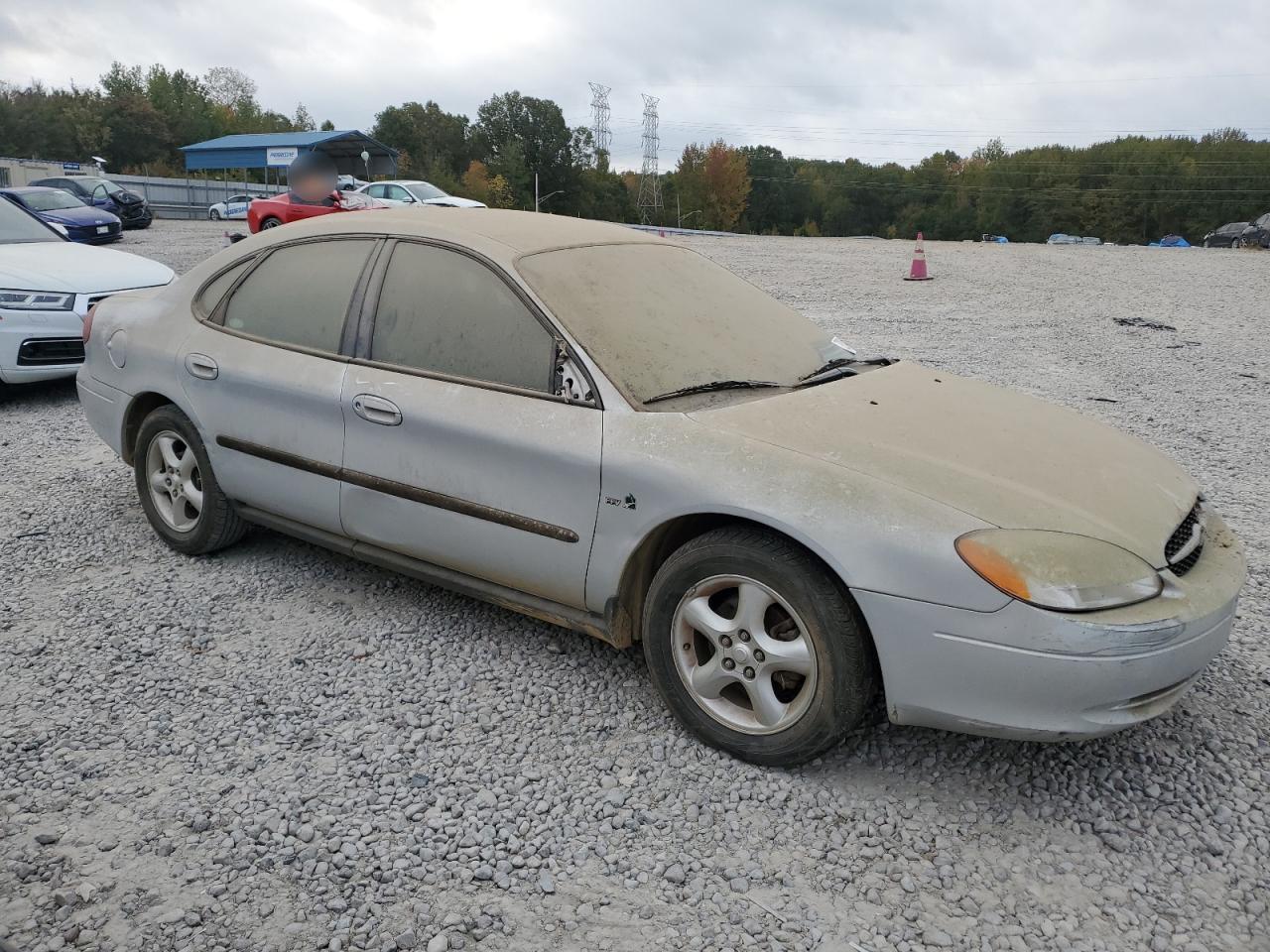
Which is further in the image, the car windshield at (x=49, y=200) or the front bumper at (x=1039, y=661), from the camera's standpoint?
the car windshield at (x=49, y=200)

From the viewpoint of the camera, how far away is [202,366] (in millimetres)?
4102

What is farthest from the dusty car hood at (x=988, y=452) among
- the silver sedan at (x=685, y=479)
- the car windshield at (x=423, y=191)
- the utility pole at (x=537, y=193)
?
the utility pole at (x=537, y=193)

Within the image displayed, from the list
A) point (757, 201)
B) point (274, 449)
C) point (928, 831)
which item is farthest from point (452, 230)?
point (757, 201)

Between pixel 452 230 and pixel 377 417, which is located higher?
pixel 452 230

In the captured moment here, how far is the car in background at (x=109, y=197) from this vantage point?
25.3 m

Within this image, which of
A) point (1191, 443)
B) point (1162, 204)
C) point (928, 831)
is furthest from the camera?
point (1162, 204)

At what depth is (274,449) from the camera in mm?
3861

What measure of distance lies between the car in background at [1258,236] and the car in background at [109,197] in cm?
2946

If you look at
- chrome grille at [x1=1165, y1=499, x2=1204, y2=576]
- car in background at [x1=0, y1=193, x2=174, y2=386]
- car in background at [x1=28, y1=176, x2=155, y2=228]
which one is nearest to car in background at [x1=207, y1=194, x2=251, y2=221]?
car in background at [x1=28, y1=176, x2=155, y2=228]

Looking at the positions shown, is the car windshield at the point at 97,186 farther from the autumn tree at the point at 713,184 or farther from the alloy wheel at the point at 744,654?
the autumn tree at the point at 713,184

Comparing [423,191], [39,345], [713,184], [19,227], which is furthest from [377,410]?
[713,184]

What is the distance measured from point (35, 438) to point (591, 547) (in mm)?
5251

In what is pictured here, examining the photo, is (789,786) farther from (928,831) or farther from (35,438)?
(35,438)

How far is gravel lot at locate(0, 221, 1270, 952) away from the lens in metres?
2.32
